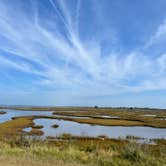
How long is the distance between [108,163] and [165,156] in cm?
248

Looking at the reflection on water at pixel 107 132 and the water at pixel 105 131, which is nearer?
the reflection on water at pixel 107 132

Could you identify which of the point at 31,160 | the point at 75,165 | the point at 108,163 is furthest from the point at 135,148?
the point at 31,160

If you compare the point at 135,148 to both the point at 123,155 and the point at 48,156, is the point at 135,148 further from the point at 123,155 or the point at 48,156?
the point at 48,156

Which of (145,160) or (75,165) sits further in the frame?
(145,160)

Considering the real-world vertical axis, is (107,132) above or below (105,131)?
below

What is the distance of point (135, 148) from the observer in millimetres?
9469

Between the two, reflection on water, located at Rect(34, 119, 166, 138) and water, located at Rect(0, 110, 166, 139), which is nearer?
reflection on water, located at Rect(34, 119, 166, 138)

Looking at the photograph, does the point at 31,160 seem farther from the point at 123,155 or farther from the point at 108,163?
the point at 123,155

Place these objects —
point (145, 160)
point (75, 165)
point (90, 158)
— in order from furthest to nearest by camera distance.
Result: point (90, 158) < point (145, 160) < point (75, 165)

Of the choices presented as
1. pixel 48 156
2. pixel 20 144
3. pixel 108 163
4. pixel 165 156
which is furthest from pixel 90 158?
pixel 20 144

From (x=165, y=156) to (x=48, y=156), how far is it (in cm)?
444

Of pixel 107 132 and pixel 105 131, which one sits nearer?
pixel 107 132

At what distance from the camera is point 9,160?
8.12 metres

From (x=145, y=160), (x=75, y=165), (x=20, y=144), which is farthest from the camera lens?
(x=20, y=144)
